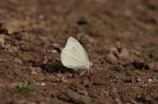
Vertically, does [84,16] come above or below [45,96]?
above

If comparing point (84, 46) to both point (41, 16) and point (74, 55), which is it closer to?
point (74, 55)

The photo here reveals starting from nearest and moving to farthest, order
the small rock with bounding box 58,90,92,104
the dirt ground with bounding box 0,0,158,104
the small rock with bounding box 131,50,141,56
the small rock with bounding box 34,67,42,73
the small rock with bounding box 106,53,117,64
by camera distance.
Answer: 1. the small rock with bounding box 58,90,92,104
2. the dirt ground with bounding box 0,0,158,104
3. the small rock with bounding box 34,67,42,73
4. the small rock with bounding box 106,53,117,64
5. the small rock with bounding box 131,50,141,56

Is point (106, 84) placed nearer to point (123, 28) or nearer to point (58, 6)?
point (123, 28)

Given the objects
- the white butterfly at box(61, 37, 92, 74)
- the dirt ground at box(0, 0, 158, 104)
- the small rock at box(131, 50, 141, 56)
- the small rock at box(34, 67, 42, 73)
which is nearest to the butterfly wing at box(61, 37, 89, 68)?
the white butterfly at box(61, 37, 92, 74)

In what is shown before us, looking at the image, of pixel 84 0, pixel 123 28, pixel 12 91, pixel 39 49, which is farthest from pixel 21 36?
pixel 84 0

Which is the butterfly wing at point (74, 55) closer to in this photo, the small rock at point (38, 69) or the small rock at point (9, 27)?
the small rock at point (38, 69)

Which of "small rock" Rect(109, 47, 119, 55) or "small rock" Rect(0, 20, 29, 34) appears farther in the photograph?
"small rock" Rect(109, 47, 119, 55)

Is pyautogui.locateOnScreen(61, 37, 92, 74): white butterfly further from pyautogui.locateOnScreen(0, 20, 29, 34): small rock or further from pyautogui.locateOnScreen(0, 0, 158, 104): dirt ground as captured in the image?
pyautogui.locateOnScreen(0, 20, 29, 34): small rock
